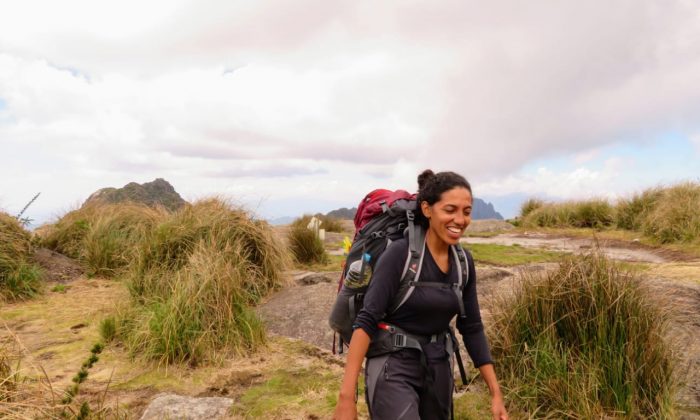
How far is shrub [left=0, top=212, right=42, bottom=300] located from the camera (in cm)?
741

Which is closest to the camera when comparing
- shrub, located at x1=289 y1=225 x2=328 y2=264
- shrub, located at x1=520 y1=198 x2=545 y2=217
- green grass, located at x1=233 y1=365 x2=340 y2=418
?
green grass, located at x1=233 y1=365 x2=340 y2=418

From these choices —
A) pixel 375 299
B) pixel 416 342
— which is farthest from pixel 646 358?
pixel 375 299

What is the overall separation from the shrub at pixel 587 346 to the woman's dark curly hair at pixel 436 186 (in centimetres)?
156

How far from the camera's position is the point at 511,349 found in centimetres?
396

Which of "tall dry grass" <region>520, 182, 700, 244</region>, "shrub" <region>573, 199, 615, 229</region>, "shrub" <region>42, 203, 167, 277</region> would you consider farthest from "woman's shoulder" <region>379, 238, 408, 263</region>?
"shrub" <region>573, 199, 615, 229</region>

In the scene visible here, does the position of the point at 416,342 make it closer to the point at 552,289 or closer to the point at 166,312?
the point at 552,289

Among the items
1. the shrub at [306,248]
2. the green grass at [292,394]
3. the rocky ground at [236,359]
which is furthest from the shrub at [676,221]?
the green grass at [292,394]

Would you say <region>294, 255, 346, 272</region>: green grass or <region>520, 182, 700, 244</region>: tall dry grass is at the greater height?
<region>520, 182, 700, 244</region>: tall dry grass

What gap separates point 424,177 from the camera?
2992mm

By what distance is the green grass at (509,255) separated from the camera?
9.20 metres

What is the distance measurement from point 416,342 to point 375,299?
0.36 m

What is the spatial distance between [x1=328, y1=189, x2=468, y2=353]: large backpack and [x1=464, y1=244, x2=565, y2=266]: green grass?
21.2 feet

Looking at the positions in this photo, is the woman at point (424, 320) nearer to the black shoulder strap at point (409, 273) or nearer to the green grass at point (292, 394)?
the black shoulder strap at point (409, 273)

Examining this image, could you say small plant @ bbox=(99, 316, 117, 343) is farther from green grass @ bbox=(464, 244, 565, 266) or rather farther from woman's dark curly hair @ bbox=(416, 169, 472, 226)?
green grass @ bbox=(464, 244, 565, 266)
